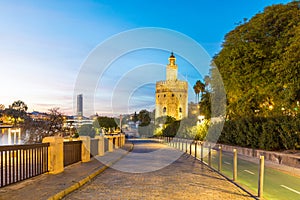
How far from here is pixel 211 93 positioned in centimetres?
3384

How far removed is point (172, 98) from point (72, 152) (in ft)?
263

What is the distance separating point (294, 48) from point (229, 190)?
454 inches

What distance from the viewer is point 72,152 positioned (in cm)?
1380

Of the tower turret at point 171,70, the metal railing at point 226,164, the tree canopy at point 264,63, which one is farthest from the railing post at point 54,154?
the tower turret at point 171,70

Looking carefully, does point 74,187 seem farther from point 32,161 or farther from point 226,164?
point 226,164

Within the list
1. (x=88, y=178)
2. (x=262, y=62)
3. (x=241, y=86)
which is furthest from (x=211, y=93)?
(x=88, y=178)

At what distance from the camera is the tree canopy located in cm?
1903

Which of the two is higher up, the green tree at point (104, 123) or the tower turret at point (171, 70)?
the tower turret at point (171, 70)

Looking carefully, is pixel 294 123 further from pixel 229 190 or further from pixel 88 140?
pixel 88 140

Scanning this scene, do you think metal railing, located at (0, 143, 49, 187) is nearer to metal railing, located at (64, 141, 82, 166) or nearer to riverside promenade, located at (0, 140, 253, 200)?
riverside promenade, located at (0, 140, 253, 200)

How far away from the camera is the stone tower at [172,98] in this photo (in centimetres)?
9300

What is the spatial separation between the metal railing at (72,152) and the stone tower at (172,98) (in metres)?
78.1

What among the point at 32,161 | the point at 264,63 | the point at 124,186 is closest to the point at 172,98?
the point at 264,63

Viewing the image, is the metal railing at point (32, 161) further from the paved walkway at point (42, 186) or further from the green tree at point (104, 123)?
the green tree at point (104, 123)
